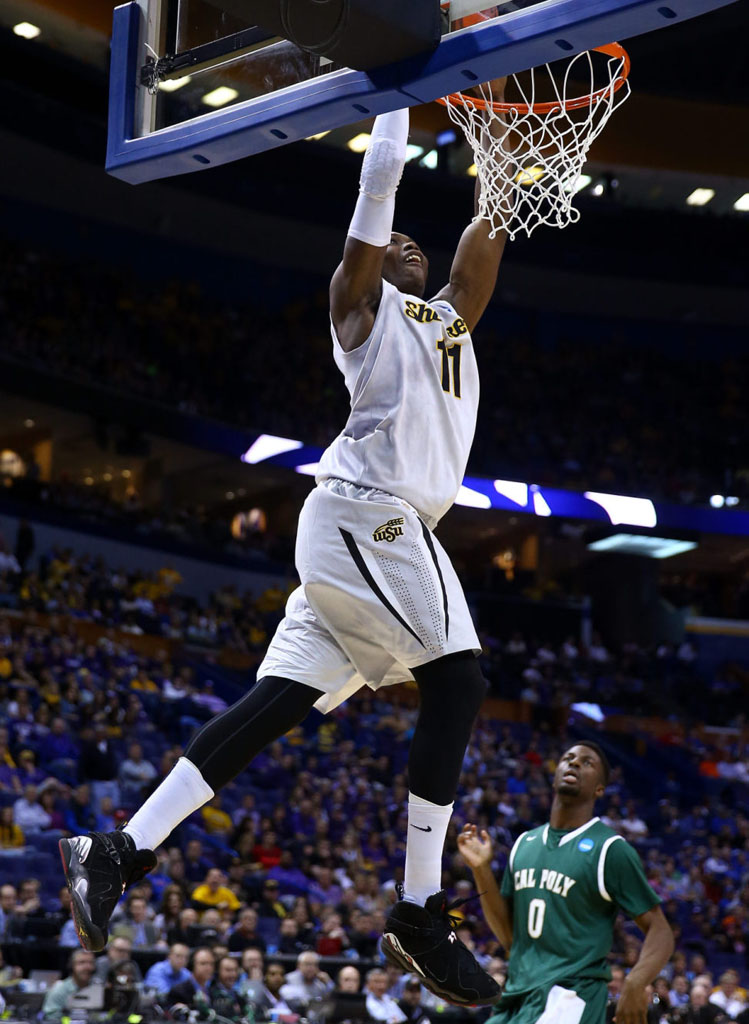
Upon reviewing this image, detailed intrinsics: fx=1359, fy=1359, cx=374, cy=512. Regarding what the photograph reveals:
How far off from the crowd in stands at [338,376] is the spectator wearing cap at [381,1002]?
13627 mm

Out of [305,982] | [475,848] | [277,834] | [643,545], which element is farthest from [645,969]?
[643,545]

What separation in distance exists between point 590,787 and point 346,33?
3.59 metres

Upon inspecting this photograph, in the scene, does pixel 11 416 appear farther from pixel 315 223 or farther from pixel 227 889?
pixel 227 889

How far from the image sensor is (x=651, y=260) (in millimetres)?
26688

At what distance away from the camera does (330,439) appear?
80.9 feet

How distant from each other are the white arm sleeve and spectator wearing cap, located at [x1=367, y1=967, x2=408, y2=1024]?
24.9 ft

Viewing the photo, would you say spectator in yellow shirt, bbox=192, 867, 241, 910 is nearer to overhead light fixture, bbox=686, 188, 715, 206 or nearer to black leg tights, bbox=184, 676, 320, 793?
black leg tights, bbox=184, 676, 320, 793

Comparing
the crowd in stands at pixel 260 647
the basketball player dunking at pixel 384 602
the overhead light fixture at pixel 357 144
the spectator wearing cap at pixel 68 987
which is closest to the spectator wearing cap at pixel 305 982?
the spectator wearing cap at pixel 68 987

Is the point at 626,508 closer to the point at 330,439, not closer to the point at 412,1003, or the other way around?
the point at 330,439

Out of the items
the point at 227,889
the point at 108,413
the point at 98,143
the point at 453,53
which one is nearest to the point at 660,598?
the point at 108,413

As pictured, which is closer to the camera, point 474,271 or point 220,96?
point 220,96

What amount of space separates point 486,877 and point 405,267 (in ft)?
8.91

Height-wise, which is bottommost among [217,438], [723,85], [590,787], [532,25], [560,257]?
[590,787]

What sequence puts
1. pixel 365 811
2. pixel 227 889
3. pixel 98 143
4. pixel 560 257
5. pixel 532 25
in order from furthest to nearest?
pixel 560 257
pixel 98 143
pixel 365 811
pixel 227 889
pixel 532 25
